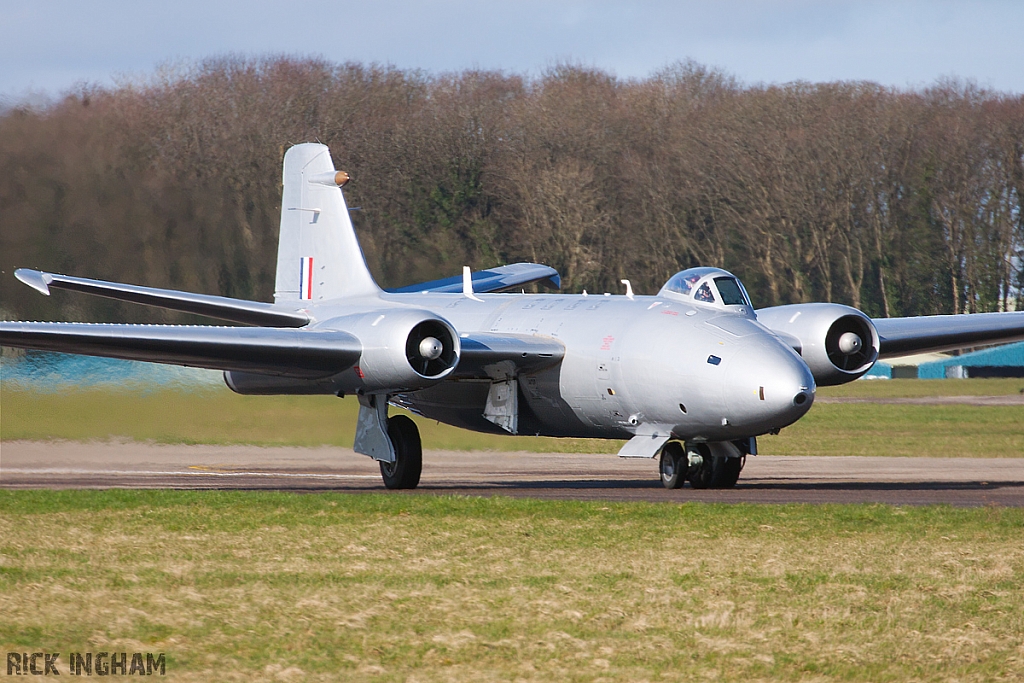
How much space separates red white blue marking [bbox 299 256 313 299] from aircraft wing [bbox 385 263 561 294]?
1.36 m

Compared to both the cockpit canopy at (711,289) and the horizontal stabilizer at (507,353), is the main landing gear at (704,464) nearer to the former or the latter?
the cockpit canopy at (711,289)

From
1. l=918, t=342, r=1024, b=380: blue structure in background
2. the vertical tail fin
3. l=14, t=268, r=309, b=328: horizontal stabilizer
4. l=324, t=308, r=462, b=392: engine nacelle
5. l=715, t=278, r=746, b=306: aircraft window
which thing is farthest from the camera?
l=918, t=342, r=1024, b=380: blue structure in background

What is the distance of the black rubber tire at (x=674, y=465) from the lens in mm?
17156

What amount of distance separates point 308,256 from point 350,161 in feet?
64.5

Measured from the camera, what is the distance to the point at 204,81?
34906 mm

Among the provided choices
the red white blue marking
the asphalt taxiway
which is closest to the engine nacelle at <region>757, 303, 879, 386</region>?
the asphalt taxiway

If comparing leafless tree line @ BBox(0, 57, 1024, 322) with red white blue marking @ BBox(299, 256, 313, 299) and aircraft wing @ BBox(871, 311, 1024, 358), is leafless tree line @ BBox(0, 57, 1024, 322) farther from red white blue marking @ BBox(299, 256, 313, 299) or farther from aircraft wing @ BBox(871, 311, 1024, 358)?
aircraft wing @ BBox(871, 311, 1024, 358)

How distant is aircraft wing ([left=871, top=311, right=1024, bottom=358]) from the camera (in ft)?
61.8

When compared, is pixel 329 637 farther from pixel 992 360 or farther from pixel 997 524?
pixel 992 360

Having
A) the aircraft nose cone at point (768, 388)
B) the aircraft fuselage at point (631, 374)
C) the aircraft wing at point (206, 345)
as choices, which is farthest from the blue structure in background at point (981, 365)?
the aircraft wing at point (206, 345)

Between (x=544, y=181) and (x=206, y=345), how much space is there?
31829 millimetres

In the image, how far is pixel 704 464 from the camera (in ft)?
56.3

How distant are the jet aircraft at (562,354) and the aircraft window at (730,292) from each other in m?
0.02

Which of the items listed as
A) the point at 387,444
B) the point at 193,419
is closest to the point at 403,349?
the point at 387,444
